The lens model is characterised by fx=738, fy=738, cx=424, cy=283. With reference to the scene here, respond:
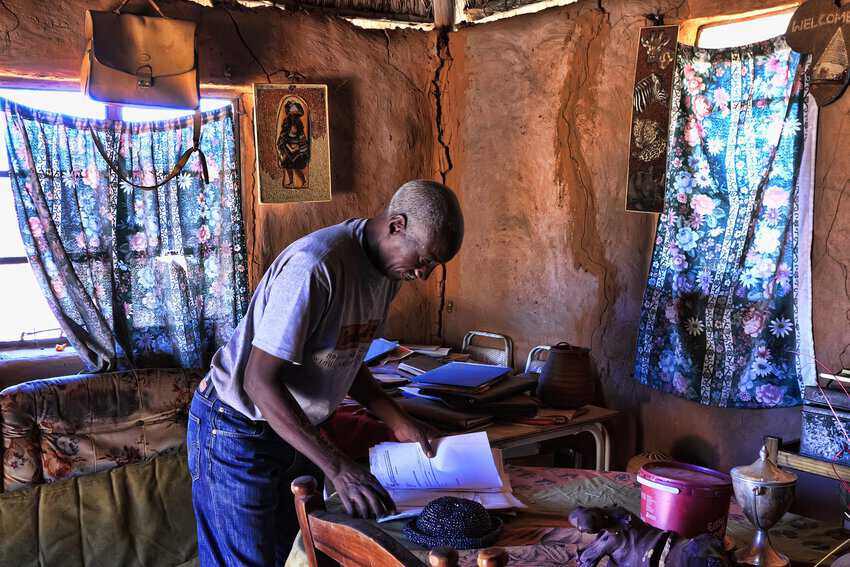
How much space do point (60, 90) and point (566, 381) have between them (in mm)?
2602

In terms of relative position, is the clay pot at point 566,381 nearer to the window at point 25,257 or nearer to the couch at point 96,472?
the couch at point 96,472

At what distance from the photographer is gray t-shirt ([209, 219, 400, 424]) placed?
5.44ft

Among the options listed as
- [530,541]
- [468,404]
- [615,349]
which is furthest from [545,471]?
[615,349]

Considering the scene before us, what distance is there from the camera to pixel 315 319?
1704 millimetres

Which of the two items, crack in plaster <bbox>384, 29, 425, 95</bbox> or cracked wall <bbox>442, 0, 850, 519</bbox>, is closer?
cracked wall <bbox>442, 0, 850, 519</bbox>

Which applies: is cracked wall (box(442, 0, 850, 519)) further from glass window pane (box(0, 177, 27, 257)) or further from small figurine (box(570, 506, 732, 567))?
glass window pane (box(0, 177, 27, 257))

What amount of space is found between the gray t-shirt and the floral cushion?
157 cm

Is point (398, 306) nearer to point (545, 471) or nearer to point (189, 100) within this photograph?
point (189, 100)

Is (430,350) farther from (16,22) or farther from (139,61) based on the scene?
(16,22)

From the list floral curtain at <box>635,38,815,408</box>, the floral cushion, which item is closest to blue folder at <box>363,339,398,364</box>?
the floral cushion

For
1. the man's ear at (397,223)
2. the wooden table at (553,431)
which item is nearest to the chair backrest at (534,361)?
the wooden table at (553,431)

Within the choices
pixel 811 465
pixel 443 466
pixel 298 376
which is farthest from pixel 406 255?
pixel 811 465

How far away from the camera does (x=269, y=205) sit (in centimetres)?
384

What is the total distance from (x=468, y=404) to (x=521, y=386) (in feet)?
0.86
